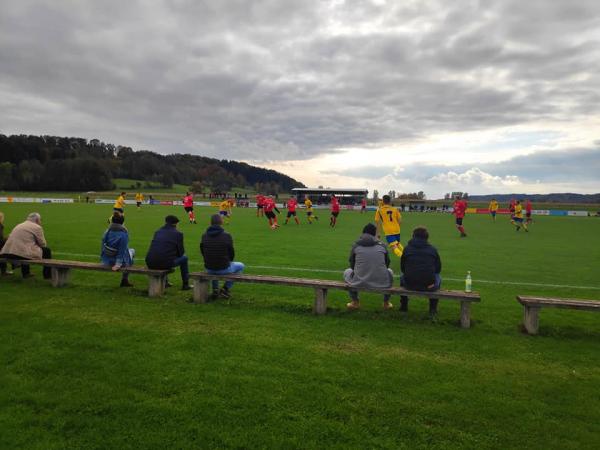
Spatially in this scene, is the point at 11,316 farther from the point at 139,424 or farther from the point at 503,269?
the point at 503,269

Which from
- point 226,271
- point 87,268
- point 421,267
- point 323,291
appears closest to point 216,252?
point 226,271

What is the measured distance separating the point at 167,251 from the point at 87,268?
1.68 meters

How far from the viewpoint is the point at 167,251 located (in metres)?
7.81

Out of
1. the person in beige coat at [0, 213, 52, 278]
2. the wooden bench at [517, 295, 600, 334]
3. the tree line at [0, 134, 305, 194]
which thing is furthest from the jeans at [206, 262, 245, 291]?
the tree line at [0, 134, 305, 194]

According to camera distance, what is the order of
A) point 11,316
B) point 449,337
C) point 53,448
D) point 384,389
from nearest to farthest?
point 53,448 → point 384,389 → point 449,337 → point 11,316

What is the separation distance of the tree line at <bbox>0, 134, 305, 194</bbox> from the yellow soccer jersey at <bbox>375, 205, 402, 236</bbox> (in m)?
96.1

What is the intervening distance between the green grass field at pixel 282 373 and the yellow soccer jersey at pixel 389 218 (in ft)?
15.5

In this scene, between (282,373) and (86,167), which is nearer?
(282,373)

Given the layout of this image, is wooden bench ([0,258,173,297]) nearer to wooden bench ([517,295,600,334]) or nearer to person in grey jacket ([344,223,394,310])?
person in grey jacket ([344,223,394,310])

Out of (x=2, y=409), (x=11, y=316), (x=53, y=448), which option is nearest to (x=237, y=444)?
(x=53, y=448)

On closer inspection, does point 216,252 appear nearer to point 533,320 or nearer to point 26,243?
point 26,243

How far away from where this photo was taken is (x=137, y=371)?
4551 mm

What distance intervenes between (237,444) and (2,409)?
7.28 ft

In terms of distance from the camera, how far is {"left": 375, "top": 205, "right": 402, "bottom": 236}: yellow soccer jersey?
12.5 metres
